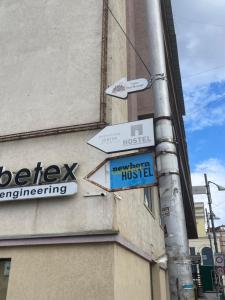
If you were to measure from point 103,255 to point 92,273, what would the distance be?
1.14 ft

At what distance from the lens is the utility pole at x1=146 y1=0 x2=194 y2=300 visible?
3.58 metres

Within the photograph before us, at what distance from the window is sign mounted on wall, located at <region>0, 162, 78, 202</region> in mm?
1212

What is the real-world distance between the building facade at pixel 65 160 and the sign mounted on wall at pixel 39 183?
0.07 feet

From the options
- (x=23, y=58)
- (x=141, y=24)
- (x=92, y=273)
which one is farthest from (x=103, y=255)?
(x=141, y=24)

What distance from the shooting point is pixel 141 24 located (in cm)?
1151

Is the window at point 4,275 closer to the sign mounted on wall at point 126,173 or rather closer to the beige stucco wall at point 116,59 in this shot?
the sign mounted on wall at point 126,173

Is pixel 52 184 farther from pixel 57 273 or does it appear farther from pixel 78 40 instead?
pixel 78 40

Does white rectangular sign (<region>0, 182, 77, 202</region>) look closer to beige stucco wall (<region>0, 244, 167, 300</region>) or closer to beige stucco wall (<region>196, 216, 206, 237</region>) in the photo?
beige stucco wall (<region>0, 244, 167, 300</region>)

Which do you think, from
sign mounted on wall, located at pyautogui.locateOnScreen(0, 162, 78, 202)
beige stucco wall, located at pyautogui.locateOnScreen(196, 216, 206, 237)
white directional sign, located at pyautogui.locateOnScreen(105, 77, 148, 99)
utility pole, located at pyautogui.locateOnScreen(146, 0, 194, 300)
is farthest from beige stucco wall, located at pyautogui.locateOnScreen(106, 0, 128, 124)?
beige stucco wall, located at pyautogui.locateOnScreen(196, 216, 206, 237)

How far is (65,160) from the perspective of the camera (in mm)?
7359

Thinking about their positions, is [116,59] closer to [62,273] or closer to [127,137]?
[127,137]

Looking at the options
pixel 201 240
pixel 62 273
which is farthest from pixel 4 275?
pixel 201 240

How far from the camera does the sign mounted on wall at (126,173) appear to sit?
4316 millimetres

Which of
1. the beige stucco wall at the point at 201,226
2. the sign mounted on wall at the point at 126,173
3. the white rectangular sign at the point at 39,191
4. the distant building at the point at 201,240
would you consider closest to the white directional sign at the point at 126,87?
the sign mounted on wall at the point at 126,173
